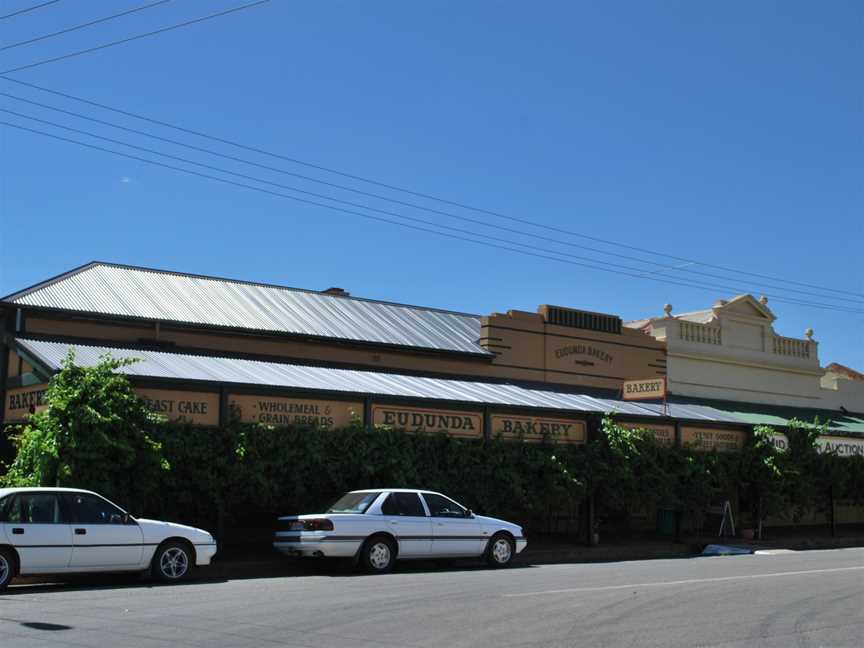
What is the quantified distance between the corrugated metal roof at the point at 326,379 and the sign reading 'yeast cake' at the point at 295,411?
305mm

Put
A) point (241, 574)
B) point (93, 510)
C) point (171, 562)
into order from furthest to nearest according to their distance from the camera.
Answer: point (241, 574), point (171, 562), point (93, 510)

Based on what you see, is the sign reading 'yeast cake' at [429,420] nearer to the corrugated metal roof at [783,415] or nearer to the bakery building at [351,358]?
the bakery building at [351,358]

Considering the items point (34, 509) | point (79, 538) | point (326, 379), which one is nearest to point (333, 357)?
point (326, 379)

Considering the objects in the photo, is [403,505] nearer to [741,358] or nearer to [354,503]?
[354,503]

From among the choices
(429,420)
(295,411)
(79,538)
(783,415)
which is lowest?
(79,538)

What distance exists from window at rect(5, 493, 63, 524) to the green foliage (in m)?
2.17

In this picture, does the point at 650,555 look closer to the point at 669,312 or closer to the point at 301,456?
the point at 301,456

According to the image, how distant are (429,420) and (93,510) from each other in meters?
8.75

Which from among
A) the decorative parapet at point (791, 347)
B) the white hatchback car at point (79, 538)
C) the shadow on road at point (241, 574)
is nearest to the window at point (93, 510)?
the white hatchback car at point (79, 538)

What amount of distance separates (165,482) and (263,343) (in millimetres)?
6487

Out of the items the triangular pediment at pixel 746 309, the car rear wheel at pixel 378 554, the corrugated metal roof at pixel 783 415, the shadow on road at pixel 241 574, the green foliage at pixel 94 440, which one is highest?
the triangular pediment at pixel 746 309

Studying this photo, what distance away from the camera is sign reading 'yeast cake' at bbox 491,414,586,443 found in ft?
74.9

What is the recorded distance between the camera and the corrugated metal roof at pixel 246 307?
21812 millimetres

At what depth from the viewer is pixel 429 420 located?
21547mm
